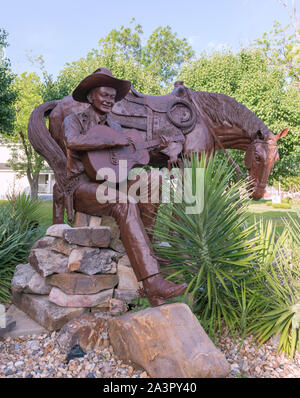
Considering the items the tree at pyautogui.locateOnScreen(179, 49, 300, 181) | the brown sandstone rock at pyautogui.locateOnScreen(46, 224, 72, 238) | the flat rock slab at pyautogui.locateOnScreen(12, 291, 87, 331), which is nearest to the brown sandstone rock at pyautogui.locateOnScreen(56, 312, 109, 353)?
the flat rock slab at pyautogui.locateOnScreen(12, 291, 87, 331)

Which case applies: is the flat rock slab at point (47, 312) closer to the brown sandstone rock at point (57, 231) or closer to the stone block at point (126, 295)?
the stone block at point (126, 295)

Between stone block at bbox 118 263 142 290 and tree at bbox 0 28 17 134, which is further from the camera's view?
tree at bbox 0 28 17 134

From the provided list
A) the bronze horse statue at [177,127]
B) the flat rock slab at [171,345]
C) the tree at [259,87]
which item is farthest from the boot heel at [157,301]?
the tree at [259,87]

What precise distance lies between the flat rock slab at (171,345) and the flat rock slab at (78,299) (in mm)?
672

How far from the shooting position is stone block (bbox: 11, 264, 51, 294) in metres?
3.21

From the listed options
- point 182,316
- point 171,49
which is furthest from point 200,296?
point 171,49

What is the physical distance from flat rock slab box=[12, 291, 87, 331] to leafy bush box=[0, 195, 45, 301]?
21.7 inches

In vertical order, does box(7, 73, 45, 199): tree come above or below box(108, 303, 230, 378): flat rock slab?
above

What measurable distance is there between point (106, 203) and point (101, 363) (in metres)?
1.27

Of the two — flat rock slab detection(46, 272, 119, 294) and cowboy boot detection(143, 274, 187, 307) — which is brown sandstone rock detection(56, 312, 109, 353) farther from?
cowboy boot detection(143, 274, 187, 307)

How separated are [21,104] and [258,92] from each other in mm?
14961

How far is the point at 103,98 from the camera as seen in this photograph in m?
2.99

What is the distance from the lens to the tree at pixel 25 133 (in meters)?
19.5
